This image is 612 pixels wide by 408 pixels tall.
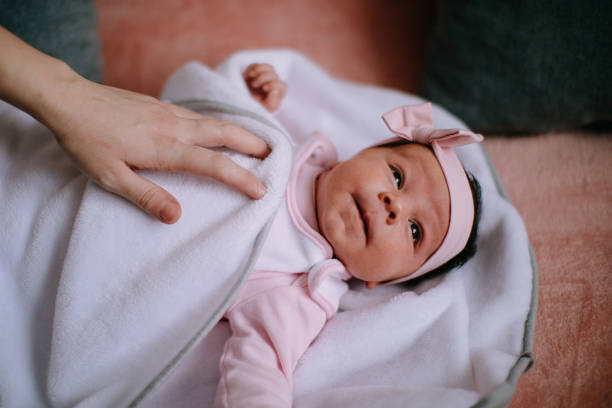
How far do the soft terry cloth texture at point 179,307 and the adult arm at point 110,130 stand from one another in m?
0.09

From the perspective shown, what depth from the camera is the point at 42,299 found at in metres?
0.88

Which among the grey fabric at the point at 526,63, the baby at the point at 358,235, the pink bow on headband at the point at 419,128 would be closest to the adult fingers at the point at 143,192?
the baby at the point at 358,235

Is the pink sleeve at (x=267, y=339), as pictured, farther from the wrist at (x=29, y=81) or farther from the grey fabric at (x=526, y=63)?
the grey fabric at (x=526, y=63)

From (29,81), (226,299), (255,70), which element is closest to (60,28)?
(29,81)

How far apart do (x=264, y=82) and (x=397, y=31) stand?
717 mm

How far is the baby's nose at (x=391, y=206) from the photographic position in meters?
0.94

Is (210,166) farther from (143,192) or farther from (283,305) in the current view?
(283,305)

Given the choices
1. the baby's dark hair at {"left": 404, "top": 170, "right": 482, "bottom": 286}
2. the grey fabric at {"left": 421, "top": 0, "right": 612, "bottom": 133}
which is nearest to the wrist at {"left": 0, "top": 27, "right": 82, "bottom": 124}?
the baby's dark hair at {"left": 404, "top": 170, "right": 482, "bottom": 286}

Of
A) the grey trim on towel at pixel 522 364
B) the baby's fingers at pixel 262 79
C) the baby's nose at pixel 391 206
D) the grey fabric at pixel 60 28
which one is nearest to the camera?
the grey trim on towel at pixel 522 364

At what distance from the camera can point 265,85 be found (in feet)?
4.01

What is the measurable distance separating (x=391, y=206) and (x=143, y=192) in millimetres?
535

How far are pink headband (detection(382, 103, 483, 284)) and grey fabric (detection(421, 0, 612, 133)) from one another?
32 centimetres

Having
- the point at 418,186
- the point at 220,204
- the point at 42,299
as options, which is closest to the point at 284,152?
the point at 220,204

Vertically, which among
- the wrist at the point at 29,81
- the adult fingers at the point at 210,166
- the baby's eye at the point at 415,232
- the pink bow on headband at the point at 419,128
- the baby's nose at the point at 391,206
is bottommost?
the baby's eye at the point at 415,232
